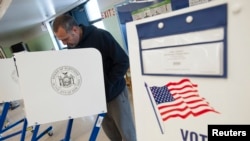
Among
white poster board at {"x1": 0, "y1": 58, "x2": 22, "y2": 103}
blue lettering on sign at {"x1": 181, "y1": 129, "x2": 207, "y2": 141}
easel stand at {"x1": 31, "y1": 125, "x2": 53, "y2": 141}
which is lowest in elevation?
easel stand at {"x1": 31, "y1": 125, "x2": 53, "y2": 141}

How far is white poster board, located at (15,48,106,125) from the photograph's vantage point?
1.07m

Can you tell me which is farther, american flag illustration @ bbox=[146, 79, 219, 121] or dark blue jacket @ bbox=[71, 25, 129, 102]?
dark blue jacket @ bbox=[71, 25, 129, 102]

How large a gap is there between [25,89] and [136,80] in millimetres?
710

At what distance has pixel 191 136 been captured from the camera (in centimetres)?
54

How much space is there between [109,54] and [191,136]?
1.11 m

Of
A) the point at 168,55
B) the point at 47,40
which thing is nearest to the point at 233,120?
the point at 168,55

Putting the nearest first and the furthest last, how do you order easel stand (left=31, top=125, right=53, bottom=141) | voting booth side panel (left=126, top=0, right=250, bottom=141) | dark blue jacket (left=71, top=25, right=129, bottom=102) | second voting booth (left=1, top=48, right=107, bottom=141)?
1. voting booth side panel (left=126, top=0, right=250, bottom=141)
2. second voting booth (left=1, top=48, right=107, bottom=141)
3. dark blue jacket (left=71, top=25, right=129, bottom=102)
4. easel stand (left=31, top=125, right=53, bottom=141)

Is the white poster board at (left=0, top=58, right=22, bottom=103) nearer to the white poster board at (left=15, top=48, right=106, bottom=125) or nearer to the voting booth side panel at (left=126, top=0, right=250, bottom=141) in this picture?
the white poster board at (left=15, top=48, right=106, bottom=125)

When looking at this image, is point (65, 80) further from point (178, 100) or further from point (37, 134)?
point (37, 134)

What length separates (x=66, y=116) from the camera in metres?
1.13

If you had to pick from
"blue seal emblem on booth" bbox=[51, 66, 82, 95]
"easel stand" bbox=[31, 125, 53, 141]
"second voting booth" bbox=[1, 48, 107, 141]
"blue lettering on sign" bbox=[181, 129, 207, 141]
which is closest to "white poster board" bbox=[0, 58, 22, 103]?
"easel stand" bbox=[31, 125, 53, 141]

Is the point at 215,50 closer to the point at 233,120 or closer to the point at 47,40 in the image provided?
the point at 233,120

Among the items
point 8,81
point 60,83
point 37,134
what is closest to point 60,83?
point 60,83

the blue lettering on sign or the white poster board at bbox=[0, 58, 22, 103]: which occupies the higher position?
the blue lettering on sign
